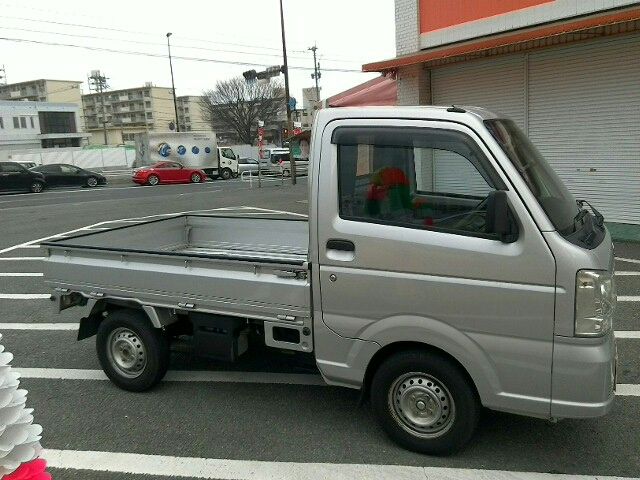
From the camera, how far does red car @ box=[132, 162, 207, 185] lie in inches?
1267

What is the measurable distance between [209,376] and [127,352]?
2.46 ft

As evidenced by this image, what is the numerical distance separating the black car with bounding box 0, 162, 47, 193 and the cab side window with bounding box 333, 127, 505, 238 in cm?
2801

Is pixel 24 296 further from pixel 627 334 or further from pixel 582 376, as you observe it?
pixel 627 334

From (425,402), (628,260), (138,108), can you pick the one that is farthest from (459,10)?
(138,108)

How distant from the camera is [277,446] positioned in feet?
11.9

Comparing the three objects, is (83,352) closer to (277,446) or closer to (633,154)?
(277,446)

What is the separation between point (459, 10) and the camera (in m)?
11.7

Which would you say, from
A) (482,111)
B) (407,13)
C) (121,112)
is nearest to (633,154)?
(407,13)

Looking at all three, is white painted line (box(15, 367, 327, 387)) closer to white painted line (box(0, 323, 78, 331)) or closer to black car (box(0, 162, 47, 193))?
white painted line (box(0, 323, 78, 331))

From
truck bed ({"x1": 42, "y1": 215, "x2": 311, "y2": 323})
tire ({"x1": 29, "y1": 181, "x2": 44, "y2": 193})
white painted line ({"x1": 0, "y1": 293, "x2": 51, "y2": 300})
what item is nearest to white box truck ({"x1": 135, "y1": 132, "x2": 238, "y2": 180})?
tire ({"x1": 29, "y1": 181, "x2": 44, "y2": 193})

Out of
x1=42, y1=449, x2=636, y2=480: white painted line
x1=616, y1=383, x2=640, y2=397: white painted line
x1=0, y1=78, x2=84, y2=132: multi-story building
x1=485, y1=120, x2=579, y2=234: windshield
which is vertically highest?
x1=0, y1=78, x2=84, y2=132: multi-story building

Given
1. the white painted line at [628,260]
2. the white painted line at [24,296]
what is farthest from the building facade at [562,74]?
the white painted line at [24,296]

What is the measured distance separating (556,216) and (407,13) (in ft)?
36.4

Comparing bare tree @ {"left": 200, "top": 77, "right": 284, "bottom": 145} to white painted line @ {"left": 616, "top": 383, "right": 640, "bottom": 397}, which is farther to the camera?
bare tree @ {"left": 200, "top": 77, "right": 284, "bottom": 145}
